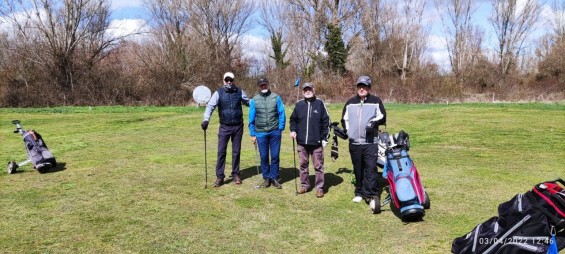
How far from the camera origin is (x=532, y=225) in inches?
153

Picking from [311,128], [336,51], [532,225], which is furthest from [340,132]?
[336,51]

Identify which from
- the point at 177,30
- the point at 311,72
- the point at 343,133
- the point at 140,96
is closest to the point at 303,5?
the point at 311,72

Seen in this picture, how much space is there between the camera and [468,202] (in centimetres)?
698

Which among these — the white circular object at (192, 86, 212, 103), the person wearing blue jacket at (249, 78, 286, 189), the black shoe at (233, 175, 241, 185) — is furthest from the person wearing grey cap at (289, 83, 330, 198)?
the white circular object at (192, 86, 212, 103)

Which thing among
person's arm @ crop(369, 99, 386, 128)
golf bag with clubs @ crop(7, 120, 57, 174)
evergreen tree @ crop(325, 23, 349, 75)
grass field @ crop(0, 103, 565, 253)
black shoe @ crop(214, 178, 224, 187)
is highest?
evergreen tree @ crop(325, 23, 349, 75)

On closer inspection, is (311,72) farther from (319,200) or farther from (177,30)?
(319,200)

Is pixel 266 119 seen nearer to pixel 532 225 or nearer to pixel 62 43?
pixel 532 225

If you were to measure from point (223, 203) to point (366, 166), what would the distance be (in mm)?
2315

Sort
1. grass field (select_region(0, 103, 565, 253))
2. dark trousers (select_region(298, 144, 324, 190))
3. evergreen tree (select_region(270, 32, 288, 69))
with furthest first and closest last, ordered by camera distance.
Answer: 1. evergreen tree (select_region(270, 32, 288, 69))
2. dark trousers (select_region(298, 144, 324, 190))
3. grass field (select_region(0, 103, 565, 253))

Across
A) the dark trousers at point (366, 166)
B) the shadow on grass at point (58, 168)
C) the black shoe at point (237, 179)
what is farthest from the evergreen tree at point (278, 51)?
the dark trousers at point (366, 166)

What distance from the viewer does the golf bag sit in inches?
152

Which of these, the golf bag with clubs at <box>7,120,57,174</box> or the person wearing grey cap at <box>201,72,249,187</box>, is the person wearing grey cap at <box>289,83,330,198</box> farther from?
the golf bag with clubs at <box>7,120,57,174</box>

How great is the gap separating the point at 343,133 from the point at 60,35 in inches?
1483

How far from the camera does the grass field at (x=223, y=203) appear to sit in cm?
546
